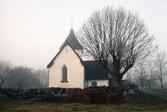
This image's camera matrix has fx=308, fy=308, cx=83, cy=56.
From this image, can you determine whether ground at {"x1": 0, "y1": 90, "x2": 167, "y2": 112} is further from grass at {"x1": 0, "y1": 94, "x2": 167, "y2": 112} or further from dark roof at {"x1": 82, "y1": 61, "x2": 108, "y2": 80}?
dark roof at {"x1": 82, "y1": 61, "x2": 108, "y2": 80}

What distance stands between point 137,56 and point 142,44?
2.03m

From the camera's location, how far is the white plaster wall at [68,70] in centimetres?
4984

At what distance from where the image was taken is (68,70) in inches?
1976

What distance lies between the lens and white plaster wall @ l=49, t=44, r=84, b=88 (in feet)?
164

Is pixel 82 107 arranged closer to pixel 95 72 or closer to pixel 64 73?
pixel 64 73

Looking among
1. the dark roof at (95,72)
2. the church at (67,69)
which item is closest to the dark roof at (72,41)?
the dark roof at (95,72)

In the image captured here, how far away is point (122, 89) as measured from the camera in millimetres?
37250

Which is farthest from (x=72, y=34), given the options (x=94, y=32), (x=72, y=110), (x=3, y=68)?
(x=3, y=68)

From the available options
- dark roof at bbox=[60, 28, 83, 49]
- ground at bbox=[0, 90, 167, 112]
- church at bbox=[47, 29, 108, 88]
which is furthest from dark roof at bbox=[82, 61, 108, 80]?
ground at bbox=[0, 90, 167, 112]

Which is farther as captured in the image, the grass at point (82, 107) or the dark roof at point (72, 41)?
the dark roof at point (72, 41)

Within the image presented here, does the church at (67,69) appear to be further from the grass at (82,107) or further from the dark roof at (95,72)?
the grass at (82,107)

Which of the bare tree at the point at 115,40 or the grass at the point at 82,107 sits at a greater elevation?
the bare tree at the point at 115,40

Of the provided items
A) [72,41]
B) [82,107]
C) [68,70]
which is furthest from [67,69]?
[82,107]

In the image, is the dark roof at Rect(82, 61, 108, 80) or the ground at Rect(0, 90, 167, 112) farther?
the dark roof at Rect(82, 61, 108, 80)
